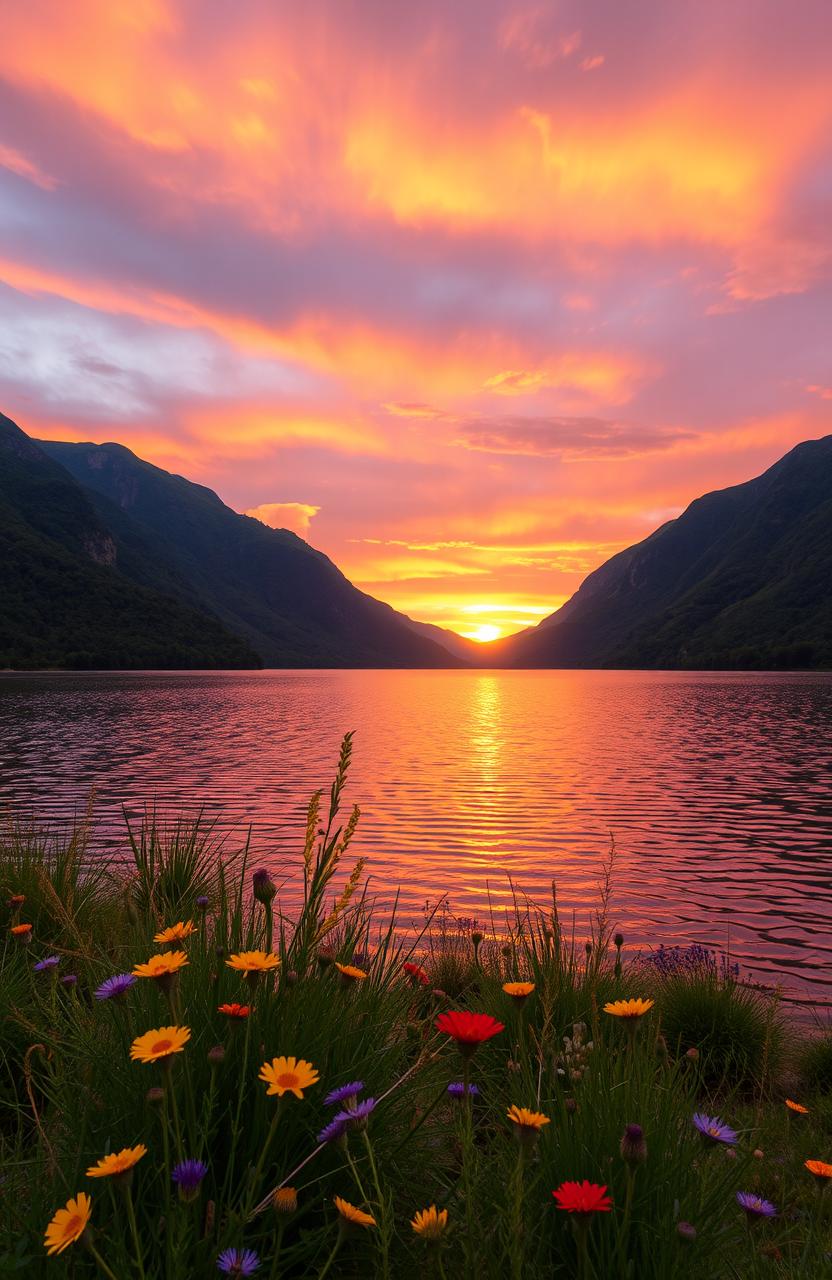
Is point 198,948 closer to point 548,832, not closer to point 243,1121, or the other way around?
point 243,1121

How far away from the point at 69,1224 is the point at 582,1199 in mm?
1221

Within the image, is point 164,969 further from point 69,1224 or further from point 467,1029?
point 467,1029

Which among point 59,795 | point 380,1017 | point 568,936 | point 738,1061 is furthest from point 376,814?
point 380,1017

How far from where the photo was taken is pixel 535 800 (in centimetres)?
2620

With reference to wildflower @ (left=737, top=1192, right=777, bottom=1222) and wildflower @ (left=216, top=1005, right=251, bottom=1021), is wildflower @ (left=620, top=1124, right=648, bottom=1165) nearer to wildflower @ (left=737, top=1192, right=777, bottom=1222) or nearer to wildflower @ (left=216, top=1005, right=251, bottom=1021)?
wildflower @ (left=737, top=1192, right=777, bottom=1222)

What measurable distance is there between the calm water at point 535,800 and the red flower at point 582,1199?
7.83m

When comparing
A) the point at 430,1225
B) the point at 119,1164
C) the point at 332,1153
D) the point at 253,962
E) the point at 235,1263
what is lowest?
the point at 332,1153

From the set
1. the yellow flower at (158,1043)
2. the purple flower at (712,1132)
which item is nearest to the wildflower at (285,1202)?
the yellow flower at (158,1043)

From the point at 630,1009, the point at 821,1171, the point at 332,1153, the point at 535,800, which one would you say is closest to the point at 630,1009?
the point at 630,1009

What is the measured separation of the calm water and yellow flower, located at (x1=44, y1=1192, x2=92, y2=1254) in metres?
8.03

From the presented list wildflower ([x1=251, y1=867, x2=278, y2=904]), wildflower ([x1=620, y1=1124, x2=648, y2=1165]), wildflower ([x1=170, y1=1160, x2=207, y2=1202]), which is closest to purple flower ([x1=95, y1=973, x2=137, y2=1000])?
wildflower ([x1=251, y1=867, x2=278, y2=904])

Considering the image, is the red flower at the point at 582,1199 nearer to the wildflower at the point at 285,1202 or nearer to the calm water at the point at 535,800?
the wildflower at the point at 285,1202

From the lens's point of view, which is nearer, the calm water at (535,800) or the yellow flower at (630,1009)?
the yellow flower at (630,1009)

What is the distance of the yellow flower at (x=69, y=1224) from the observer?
1788mm
